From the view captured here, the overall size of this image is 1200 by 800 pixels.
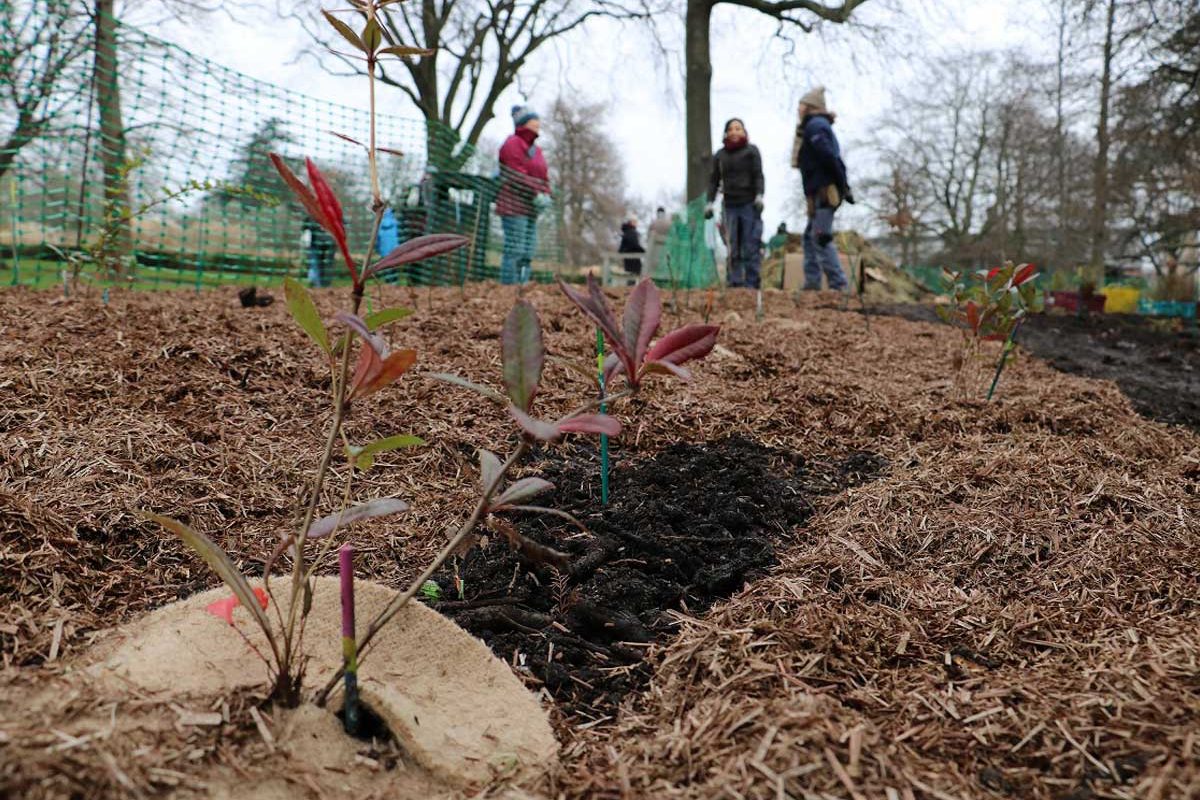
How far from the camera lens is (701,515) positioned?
1.87 meters

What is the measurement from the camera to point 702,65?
11680 millimetres

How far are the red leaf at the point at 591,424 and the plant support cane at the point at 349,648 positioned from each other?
1.10ft

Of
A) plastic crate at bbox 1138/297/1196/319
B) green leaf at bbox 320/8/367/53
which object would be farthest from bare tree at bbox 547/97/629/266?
green leaf at bbox 320/8/367/53

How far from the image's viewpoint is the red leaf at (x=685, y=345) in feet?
3.34

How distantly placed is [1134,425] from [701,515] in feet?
6.72

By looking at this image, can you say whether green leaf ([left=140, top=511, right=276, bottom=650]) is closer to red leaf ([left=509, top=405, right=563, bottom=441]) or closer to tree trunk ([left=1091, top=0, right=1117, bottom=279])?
red leaf ([left=509, top=405, right=563, bottom=441])

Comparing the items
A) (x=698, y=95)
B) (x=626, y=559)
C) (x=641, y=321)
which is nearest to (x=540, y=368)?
(x=641, y=321)

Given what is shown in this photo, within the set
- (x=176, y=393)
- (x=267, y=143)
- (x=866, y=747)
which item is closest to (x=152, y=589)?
(x=176, y=393)

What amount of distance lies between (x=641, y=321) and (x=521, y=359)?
0.18 metres

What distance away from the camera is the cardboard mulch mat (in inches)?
39.2

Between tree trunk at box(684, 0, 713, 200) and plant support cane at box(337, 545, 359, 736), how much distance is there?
10924 mm

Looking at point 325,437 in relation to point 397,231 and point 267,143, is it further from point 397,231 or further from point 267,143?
point 397,231

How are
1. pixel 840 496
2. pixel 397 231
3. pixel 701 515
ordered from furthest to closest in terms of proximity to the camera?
pixel 397 231, pixel 840 496, pixel 701 515

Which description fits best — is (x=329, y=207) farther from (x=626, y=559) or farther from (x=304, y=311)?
(x=626, y=559)
